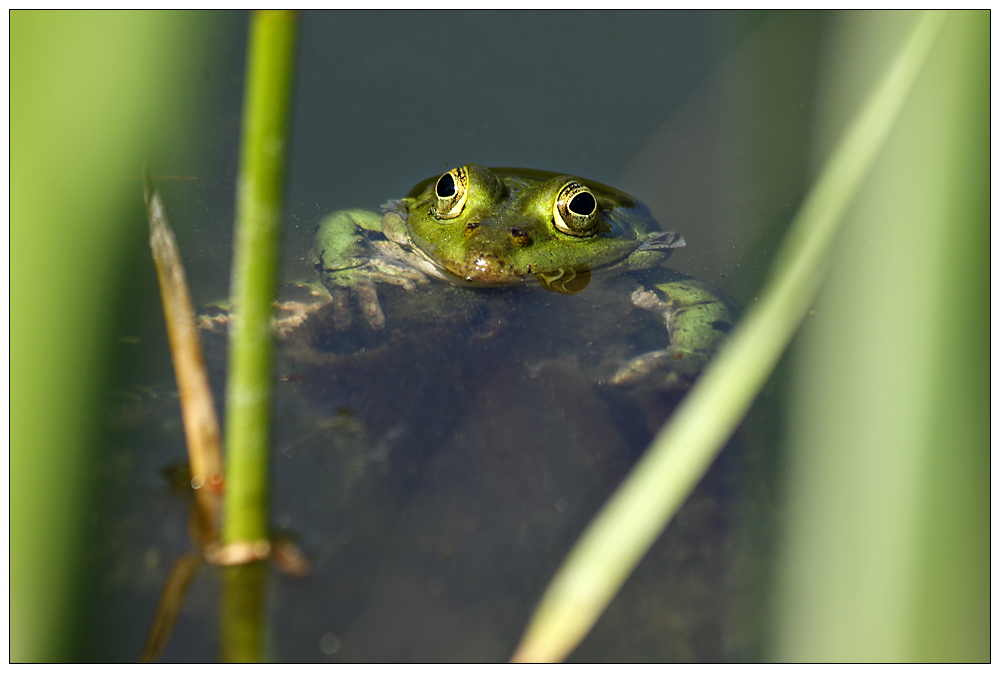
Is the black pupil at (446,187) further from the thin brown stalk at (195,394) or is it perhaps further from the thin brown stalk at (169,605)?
the thin brown stalk at (169,605)

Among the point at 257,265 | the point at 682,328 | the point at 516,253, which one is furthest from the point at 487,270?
the point at 257,265

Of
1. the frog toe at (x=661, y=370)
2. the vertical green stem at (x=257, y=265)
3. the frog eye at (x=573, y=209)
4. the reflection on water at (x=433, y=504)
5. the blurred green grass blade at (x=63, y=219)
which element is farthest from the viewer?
the frog eye at (x=573, y=209)

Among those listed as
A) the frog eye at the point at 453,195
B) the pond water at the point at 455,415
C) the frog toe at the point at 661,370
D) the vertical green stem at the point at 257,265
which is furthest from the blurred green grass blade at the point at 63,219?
the frog eye at the point at 453,195

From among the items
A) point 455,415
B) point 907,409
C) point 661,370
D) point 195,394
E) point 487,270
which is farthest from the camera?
point 487,270

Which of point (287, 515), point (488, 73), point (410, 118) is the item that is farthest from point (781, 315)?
point (488, 73)

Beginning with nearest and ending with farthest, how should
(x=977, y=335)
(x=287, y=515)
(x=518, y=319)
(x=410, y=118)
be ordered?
(x=977, y=335) < (x=287, y=515) < (x=518, y=319) < (x=410, y=118)

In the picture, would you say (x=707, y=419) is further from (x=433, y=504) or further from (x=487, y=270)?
(x=487, y=270)

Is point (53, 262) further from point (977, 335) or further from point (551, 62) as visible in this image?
point (551, 62)
